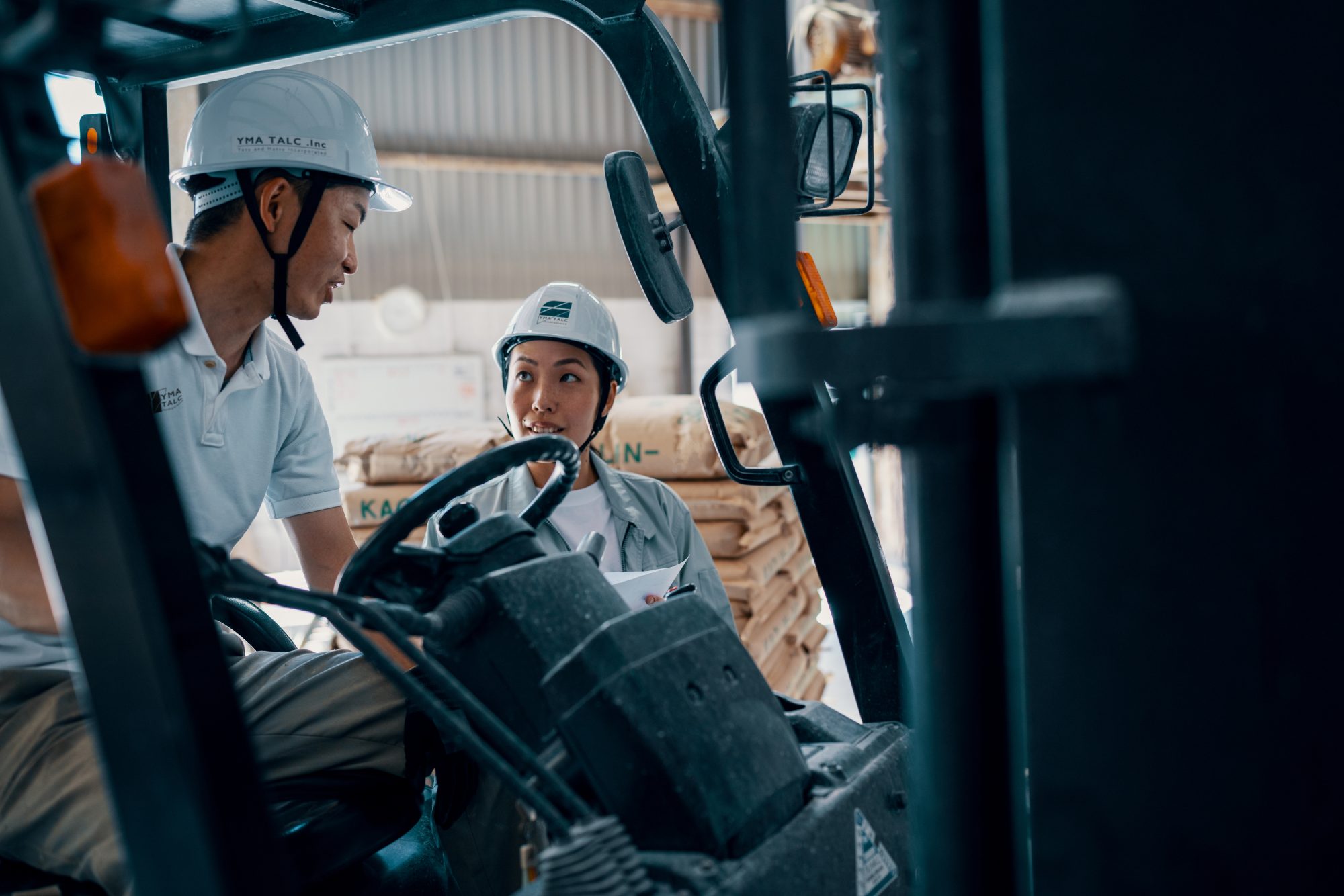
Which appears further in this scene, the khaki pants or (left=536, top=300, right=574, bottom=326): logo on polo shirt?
(left=536, top=300, right=574, bottom=326): logo on polo shirt

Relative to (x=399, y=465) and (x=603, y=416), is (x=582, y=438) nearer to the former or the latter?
(x=603, y=416)

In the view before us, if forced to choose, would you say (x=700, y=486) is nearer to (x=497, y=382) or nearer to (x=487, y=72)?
(x=497, y=382)

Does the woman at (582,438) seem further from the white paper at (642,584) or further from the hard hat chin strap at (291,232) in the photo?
the hard hat chin strap at (291,232)

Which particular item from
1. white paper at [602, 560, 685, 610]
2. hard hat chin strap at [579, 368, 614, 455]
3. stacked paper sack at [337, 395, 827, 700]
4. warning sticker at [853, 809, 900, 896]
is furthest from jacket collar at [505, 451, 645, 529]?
warning sticker at [853, 809, 900, 896]

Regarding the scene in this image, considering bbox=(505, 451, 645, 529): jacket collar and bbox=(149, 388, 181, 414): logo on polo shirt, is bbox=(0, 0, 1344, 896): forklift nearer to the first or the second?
bbox=(149, 388, 181, 414): logo on polo shirt

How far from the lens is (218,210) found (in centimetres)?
228

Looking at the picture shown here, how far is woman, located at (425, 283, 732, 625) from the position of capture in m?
3.07

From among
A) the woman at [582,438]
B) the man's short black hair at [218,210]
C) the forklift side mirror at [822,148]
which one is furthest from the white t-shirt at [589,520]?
the forklift side mirror at [822,148]

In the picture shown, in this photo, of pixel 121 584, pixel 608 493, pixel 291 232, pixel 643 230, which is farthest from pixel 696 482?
pixel 121 584

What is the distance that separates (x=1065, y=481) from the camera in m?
0.84

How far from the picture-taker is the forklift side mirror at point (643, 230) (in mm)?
1717

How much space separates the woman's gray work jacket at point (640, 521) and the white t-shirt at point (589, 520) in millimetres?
21

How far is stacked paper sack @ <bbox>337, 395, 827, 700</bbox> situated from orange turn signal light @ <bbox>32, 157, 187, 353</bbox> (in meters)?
3.74

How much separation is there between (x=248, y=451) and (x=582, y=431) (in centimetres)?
95
